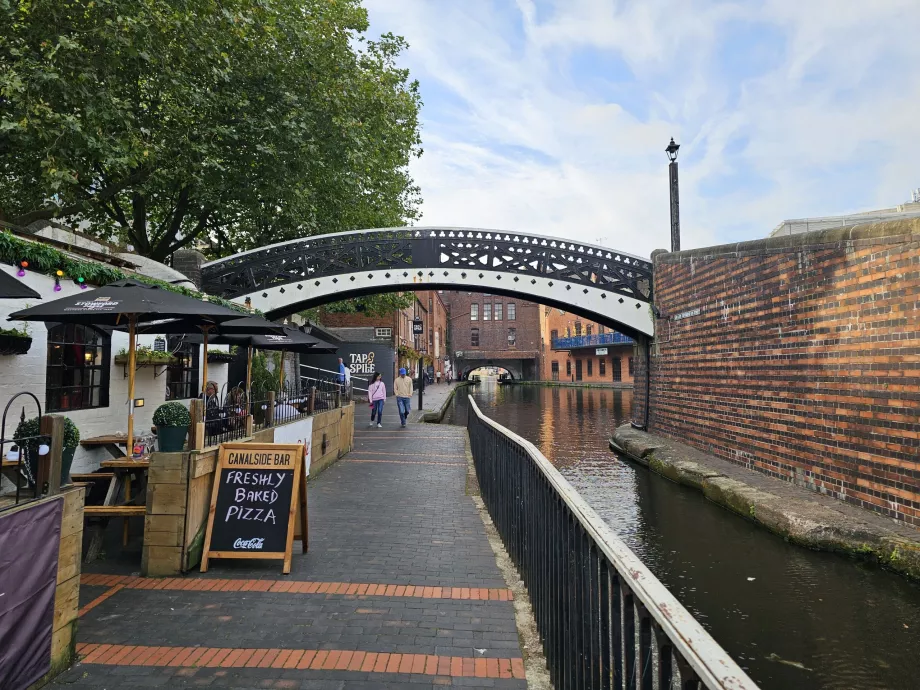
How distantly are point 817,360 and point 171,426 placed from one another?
26.4ft

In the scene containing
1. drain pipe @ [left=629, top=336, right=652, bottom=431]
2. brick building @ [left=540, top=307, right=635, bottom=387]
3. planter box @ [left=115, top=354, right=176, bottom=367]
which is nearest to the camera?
planter box @ [left=115, top=354, right=176, bottom=367]

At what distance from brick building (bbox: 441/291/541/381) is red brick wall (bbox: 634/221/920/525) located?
56098 mm

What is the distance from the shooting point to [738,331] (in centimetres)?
952

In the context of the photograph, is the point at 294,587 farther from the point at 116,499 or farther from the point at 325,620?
the point at 116,499

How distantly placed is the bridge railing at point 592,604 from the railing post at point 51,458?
2.86 meters

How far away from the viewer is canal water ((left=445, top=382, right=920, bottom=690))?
3.97m

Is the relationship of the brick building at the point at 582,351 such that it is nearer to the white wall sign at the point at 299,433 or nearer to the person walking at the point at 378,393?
the person walking at the point at 378,393

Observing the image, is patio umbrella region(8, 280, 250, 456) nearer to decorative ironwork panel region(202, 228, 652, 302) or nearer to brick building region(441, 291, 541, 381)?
decorative ironwork panel region(202, 228, 652, 302)

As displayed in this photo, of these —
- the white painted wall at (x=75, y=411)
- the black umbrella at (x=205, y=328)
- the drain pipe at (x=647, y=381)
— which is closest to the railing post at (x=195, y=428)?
the black umbrella at (x=205, y=328)

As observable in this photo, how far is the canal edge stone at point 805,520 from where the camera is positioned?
5266 millimetres

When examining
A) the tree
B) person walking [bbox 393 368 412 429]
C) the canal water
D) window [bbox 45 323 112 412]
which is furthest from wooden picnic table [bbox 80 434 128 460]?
person walking [bbox 393 368 412 429]

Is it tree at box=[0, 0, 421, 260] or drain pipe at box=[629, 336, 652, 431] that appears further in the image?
drain pipe at box=[629, 336, 652, 431]

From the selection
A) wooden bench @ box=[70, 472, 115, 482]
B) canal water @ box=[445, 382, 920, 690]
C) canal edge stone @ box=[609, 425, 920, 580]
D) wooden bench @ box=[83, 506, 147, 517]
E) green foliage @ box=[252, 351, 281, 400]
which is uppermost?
green foliage @ box=[252, 351, 281, 400]

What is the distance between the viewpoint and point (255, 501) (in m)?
4.84
